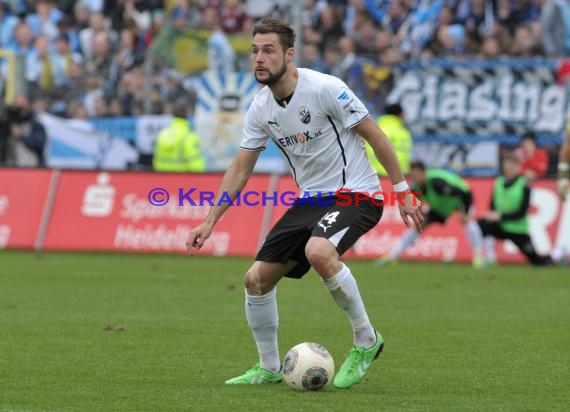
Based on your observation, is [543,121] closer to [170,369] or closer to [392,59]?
[392,59]

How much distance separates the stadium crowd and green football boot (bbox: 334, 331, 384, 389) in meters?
13.3

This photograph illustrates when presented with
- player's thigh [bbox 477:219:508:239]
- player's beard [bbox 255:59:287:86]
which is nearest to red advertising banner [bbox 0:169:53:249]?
player's thigh [bbox 477:219:508:239]

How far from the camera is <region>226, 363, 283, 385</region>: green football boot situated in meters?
7.92

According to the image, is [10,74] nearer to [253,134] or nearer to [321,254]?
[253,134]

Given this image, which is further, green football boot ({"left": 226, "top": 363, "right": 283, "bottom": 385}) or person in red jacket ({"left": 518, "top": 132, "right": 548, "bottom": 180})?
person in red jacket ({"left": 518, "top": 132, "right": 548, "bottom": 180})

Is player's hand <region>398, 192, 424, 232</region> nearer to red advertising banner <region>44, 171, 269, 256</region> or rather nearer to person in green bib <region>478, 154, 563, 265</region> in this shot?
person in green bib <region>478, 154, 563, 265</region>

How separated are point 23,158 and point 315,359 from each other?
16889 millimetres

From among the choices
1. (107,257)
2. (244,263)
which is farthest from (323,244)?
(107,257)

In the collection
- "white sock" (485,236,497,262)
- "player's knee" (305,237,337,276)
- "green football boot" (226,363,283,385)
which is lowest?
"white sock" (485,236,497,262)

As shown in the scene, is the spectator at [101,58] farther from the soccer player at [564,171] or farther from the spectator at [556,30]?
the soccer player at [564,171]

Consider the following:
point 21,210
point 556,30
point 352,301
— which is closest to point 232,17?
point 21,210

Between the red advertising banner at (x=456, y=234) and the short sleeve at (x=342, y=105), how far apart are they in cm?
1195

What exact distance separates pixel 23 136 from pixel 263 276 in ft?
54.0

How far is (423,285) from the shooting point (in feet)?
51.6
